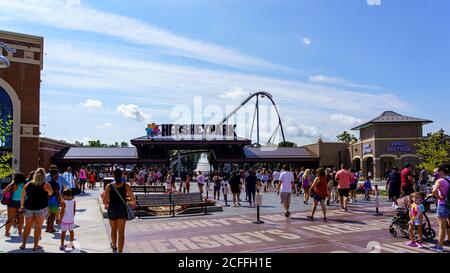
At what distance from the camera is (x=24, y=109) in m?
41.1

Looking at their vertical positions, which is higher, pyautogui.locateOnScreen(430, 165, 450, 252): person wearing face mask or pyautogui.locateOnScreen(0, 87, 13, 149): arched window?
pyautogui.locateOnScreen(0, 87, 13, 149): arched window

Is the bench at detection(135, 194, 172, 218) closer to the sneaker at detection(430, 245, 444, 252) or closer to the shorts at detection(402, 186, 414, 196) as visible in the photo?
the shorts at detection(402, 186, 414, 196)

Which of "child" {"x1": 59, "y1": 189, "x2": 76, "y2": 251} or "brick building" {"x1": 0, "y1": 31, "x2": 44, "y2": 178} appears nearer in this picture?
"child" {"x1": 59, "y1": 189, "x2": 76, "y2": 251}

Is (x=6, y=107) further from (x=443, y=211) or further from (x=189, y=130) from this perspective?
(x=443, y=211)

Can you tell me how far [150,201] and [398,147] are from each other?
137 feet

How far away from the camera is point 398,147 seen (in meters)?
50.1

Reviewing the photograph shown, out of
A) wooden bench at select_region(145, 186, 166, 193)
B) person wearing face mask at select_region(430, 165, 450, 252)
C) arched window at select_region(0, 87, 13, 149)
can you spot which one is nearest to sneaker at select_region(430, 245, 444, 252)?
person wearing face mask at select_region(430, 165, 450, 252)

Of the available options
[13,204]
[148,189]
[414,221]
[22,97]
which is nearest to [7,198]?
[13,204]

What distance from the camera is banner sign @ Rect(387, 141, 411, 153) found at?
49.8 meters

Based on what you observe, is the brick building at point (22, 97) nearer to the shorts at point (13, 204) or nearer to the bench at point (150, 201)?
the bench at point (150, 201)

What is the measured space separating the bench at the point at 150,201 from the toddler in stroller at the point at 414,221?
8225mm

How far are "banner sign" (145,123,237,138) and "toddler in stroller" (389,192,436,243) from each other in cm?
4649

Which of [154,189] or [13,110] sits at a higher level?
[13,110]

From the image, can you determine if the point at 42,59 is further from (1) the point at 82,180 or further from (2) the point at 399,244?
(2) the point at 399,244
